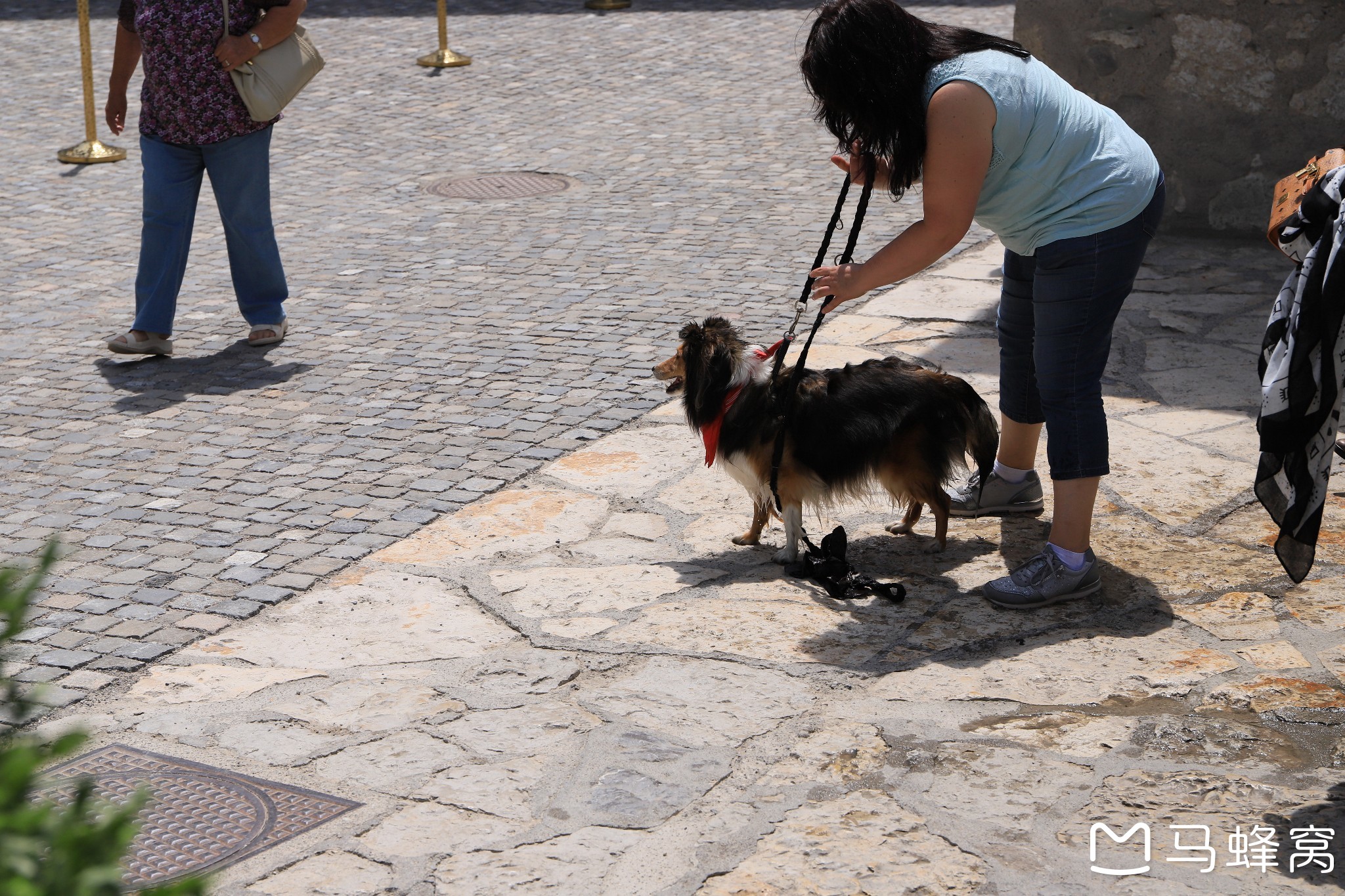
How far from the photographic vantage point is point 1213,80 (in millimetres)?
8406

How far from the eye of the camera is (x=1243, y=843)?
9.93 ft

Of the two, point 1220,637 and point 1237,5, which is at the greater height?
point 1237,5

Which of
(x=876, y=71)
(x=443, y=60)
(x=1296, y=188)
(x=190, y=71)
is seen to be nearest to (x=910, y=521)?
(x=876, y=71)

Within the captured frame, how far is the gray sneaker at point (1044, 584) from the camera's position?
4.27 metres

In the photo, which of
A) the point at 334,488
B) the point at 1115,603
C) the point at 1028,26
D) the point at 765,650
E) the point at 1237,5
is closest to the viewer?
the point at 765,650

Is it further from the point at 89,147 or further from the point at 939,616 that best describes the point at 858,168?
the point at 89,147

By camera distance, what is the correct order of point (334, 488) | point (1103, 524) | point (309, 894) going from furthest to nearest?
1. point (334, 488)
2. point (1103, 524)
3. point (309, 894)

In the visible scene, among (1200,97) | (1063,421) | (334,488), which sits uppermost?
(1200,97)

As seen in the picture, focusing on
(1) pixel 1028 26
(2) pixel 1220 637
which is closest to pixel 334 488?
(2) pixel 1220 637

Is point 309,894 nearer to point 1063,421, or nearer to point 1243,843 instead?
point 1243,843

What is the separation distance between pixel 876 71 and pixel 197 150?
162 inches

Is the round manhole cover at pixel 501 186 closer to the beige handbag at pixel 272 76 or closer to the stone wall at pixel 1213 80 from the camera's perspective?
the beige handbag at pixel 272 76

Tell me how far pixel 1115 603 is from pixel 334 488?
9.42ft

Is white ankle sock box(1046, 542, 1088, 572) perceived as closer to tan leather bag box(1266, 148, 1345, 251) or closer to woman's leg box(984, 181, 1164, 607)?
woman's leg box(984, 181, 1164, 607)
